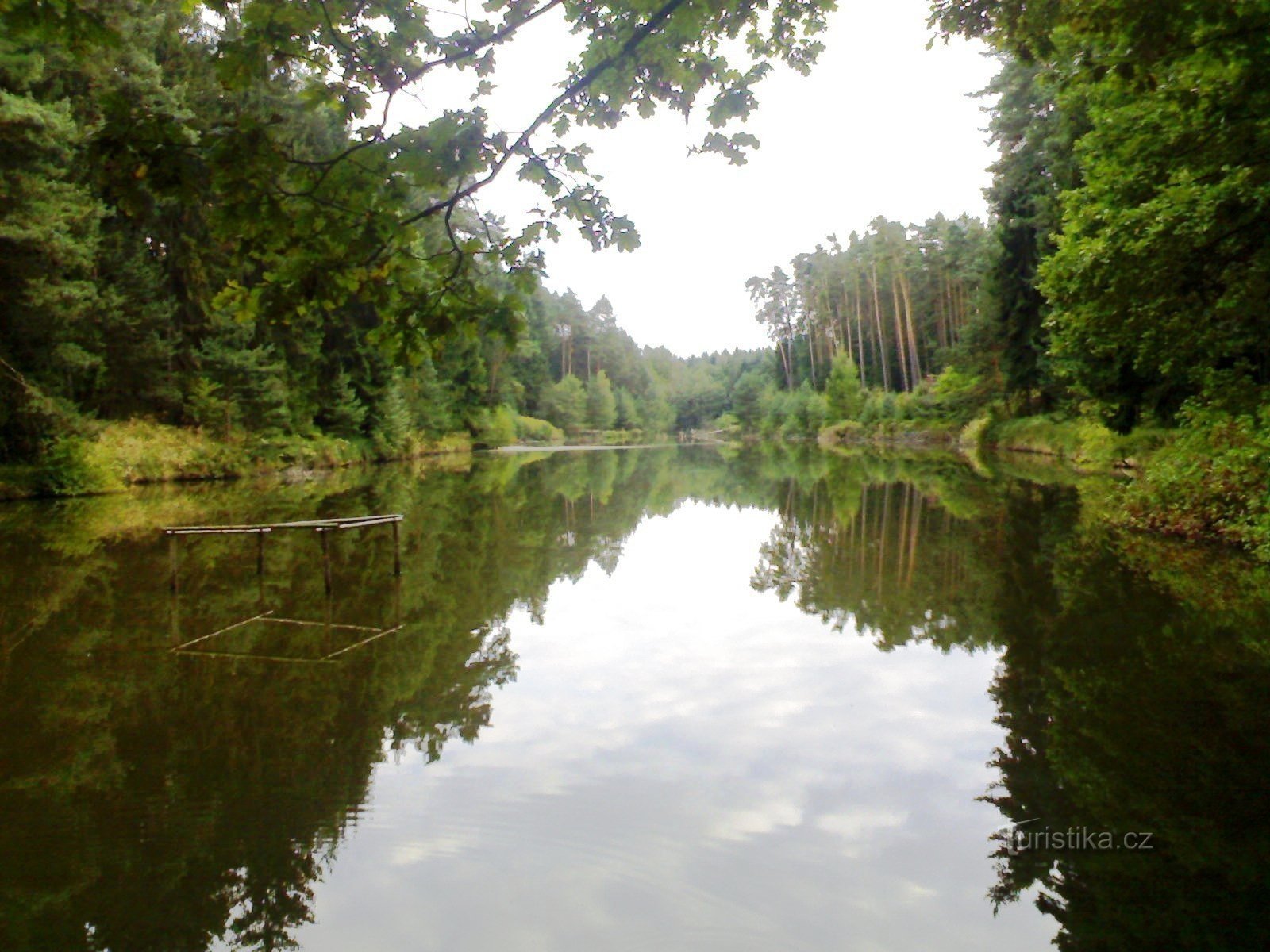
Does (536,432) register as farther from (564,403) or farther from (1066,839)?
(1066,839)

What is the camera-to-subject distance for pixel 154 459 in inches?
859

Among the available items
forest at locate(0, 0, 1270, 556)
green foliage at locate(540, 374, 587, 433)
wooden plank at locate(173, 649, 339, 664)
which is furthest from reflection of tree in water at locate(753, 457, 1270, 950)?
green foliage at locate(540, 374, 587, 433)

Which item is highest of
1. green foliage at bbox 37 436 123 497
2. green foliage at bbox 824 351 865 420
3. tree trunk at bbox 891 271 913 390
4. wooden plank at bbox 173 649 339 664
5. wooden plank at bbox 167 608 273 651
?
tree trunk at bbox 891 271 913 390

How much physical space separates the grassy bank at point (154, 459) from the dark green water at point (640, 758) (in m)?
10.3

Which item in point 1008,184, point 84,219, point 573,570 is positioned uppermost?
point 1008,184

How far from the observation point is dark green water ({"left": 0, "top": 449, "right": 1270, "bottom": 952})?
2982 mm

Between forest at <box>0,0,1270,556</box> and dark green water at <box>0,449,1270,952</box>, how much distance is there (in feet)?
7.24

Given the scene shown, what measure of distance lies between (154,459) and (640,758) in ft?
71.7

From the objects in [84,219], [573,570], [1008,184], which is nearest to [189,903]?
[573,570]

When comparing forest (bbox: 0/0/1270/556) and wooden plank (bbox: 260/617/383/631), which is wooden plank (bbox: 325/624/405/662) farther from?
forest (bbox: 0/0/1270/556)

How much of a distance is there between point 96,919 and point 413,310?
2704mm

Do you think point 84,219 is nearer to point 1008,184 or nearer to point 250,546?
point 250,546

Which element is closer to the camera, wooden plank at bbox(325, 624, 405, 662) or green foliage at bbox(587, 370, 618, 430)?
wooden plank at bbox(325, 624, 405, 662)

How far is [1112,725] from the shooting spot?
4586mm
